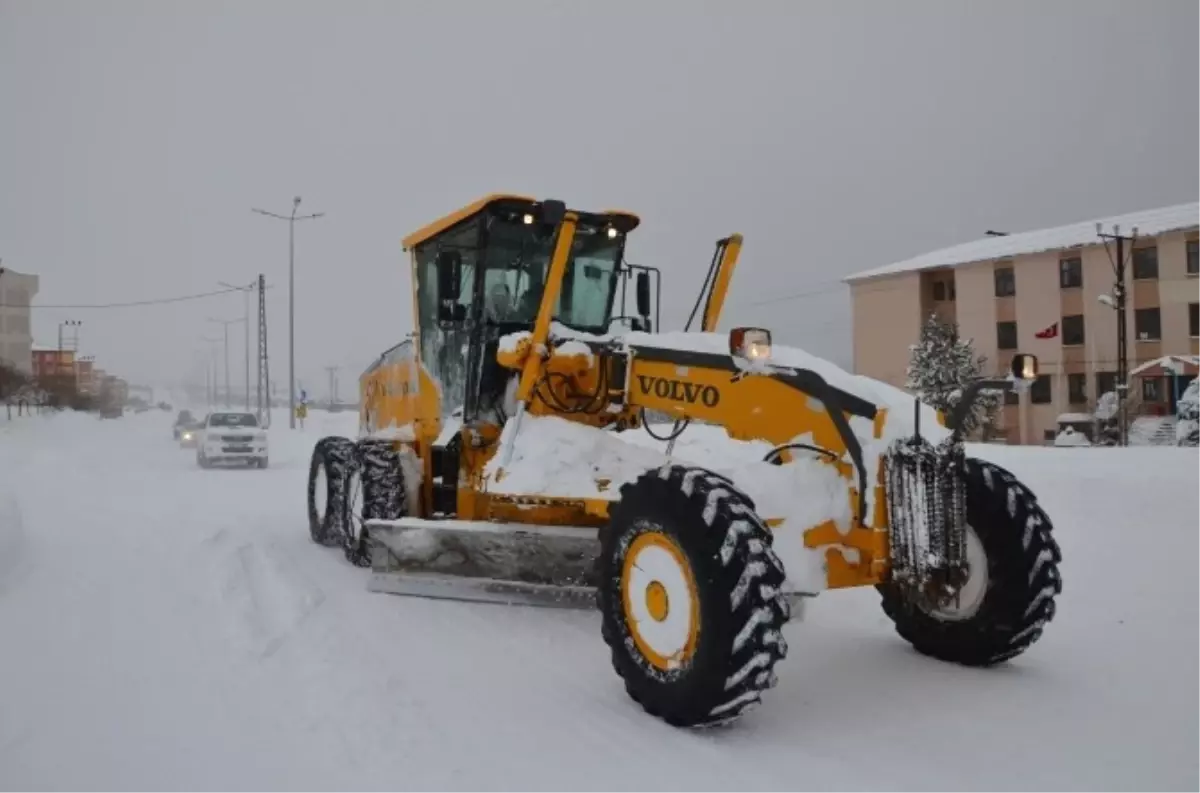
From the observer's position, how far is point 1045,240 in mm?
41875

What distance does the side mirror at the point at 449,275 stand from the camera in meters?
7.29

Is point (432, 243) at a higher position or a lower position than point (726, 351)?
higher

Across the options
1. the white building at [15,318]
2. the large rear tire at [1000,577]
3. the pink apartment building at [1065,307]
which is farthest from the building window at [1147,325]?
the white building at [15,318]

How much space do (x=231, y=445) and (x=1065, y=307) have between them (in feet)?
112

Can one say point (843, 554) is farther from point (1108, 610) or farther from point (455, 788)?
point (1108, 610)

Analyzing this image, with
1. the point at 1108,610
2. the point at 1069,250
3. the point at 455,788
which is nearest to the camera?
the point at 455,788

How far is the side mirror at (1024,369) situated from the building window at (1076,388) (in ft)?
129

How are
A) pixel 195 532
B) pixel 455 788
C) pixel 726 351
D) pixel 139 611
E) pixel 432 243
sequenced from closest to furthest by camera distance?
1. pixel 455 788
2. pixel 726 351
3. pixel 139 611
4. pixel 432 243
5. pixel 195 532

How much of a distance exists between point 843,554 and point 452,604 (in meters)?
3.24

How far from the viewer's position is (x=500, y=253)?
25.0 ft

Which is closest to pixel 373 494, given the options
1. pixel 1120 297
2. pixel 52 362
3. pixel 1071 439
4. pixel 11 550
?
pixel 11 550

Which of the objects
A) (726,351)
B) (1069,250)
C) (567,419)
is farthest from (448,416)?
(1069,250)

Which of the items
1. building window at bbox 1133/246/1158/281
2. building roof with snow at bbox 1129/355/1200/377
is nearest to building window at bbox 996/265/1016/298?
building window at bbox 1133/246/1158/281

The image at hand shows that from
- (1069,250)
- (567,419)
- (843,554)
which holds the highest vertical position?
(1069,250)
